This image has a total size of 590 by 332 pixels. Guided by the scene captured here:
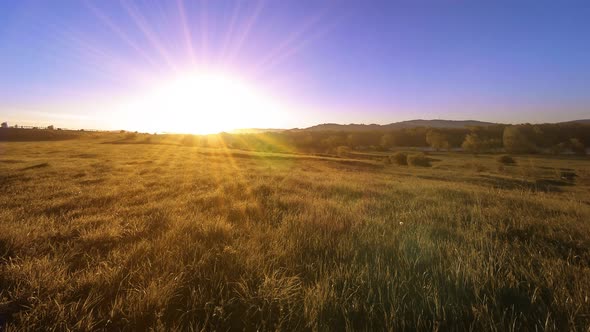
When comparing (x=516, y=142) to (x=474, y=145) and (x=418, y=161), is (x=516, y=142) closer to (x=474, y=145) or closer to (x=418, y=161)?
(x=474, y=145)

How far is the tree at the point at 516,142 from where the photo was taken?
83.5m

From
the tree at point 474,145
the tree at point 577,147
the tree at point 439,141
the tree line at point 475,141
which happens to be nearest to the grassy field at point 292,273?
the tree line at point 475,141

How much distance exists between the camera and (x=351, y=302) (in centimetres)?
245

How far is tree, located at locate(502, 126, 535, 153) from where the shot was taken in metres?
83.5

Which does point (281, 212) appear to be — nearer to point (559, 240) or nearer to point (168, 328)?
point (168, 328)

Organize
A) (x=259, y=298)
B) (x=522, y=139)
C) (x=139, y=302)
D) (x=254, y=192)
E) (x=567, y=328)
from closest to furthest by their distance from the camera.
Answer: (x=567, y=328) < (x=139, y=302) < (x=259, y=298) < (x=254, y=192) < (x=522, y=139)

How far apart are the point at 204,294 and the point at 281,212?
322 cm

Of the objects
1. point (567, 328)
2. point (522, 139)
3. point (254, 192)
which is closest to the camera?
point (567, 328)

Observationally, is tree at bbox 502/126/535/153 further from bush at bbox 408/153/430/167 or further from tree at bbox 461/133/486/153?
bush at bbox 408/153/430/167

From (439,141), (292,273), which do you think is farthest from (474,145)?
(292,273)

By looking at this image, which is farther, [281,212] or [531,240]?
[281,212]

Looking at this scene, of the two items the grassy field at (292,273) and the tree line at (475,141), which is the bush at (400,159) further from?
the grassy field at (292,273)

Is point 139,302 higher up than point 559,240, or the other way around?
point 139,302

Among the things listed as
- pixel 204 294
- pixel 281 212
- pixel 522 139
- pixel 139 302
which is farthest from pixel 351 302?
pixel 522 139
